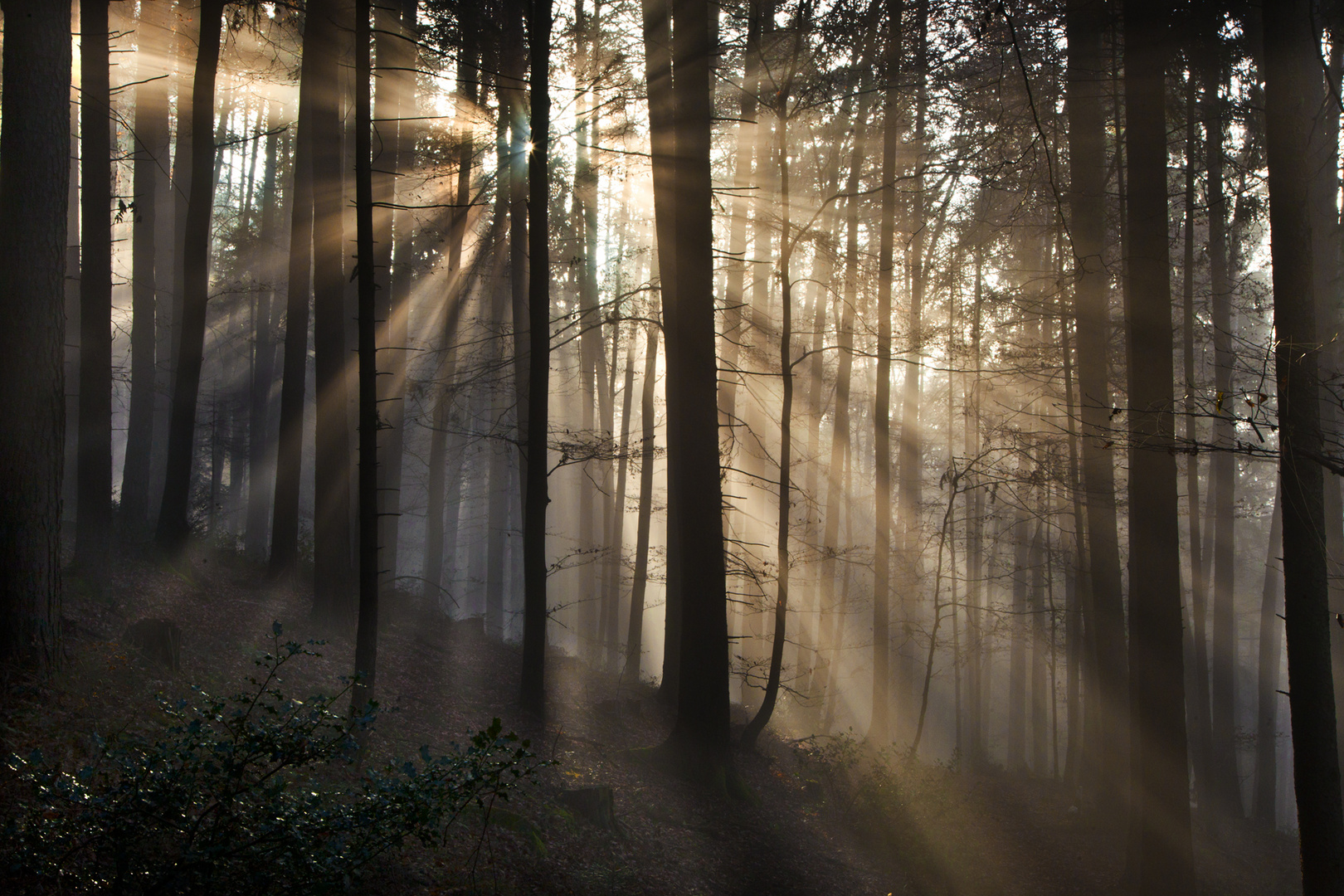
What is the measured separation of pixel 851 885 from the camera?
26.0 ft

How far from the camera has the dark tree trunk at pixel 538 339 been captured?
30.7 feet

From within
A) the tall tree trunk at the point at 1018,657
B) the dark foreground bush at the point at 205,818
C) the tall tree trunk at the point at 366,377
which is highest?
Answer: the tall tree trunk at the point at 366,377

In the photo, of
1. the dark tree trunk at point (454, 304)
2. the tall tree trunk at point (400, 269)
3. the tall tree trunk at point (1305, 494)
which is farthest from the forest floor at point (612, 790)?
the tall tree trunk at point (1305, 494)

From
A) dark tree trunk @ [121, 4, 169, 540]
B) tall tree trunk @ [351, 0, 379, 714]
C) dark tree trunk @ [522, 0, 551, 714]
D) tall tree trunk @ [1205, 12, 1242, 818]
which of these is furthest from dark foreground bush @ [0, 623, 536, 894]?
tall tree trunk @ [1205, 12, 1242, 818]

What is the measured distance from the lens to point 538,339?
953 cm

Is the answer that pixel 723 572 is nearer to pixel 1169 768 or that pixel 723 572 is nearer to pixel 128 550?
pixel 1169 768

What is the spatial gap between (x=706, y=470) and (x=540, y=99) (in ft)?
16.5

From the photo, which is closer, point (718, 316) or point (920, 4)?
point (920, 4)

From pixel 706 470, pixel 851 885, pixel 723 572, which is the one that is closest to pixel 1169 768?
pixel 851 885

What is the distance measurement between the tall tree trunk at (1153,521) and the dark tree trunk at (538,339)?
654 centimetres

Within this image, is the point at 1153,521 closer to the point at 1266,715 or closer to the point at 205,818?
the point at 205,818

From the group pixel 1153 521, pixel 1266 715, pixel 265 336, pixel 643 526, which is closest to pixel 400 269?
pixel 265 336

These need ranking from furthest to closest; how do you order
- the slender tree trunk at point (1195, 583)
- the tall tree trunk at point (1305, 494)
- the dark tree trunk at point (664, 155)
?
the slender tree trunk at point (1195, 583) → the dark tree trunk at point (664, 155) → the tall tree trunk at point (1305, 494)

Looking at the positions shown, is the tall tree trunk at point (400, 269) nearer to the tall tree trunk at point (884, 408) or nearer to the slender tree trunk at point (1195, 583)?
the tall tree trunk at point (884, 408)
